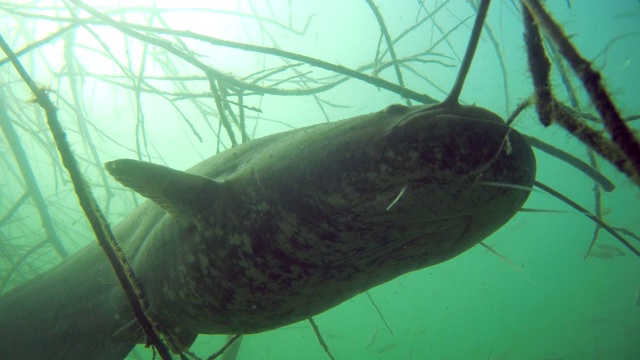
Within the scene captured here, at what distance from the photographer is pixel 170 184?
167 centimetres

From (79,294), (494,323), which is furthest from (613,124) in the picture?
(494,323)

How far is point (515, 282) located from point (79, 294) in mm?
62676

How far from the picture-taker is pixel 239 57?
141 feet

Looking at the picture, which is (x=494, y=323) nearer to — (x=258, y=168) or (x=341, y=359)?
(x=341, y=359)

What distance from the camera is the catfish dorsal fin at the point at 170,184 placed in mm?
1638

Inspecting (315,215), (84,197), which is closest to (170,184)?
(84,197)

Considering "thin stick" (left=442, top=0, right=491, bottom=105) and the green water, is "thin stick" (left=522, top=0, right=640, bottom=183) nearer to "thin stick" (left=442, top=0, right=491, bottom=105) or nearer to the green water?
"thin stick" (left=442, top=0, right=491, bottom=105)

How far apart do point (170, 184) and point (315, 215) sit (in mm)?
814

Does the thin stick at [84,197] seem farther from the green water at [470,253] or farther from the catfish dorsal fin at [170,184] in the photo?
the green water at [470,253]

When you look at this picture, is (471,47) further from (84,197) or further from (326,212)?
(84,197)

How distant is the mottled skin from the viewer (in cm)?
122

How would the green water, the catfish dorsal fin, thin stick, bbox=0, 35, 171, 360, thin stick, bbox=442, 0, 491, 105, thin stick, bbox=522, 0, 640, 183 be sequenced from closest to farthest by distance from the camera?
thin stick, bbox=522, 0, 640, 183, thin stick, bbox=442, 0, 491, 105, thin stick, bbox=0, 35, 171, 360, the catfish dorsal fin, the green water

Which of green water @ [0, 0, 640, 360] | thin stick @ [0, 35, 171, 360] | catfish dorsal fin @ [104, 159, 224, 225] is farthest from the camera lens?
green water @ [0, 0, 640, 360]

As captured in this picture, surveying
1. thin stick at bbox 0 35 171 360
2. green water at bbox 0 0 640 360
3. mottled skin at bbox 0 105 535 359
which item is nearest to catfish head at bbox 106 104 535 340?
mottled skin at bbox 0 105 535 359
